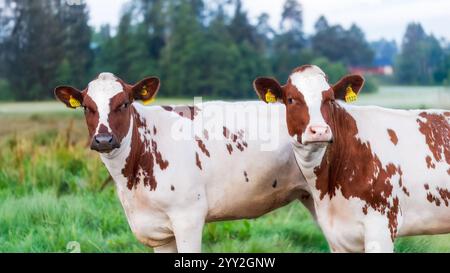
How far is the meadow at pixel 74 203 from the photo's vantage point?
6723mm

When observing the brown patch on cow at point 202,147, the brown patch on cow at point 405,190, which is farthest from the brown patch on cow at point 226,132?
the brown patch on cow at point 405,190

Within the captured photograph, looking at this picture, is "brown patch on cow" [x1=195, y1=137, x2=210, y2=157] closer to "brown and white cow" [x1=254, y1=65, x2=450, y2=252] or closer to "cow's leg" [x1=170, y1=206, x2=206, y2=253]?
"cow's leg" [x1=170, y1=206, x2=206, y2=253]

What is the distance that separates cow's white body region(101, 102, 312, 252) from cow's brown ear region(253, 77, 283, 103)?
1.69 ft

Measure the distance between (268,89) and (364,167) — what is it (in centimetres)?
73

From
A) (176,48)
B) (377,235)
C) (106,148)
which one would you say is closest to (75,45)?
(176,48)

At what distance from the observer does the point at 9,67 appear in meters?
9.05

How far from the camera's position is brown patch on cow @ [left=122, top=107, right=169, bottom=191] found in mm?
4754

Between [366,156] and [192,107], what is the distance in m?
1.26

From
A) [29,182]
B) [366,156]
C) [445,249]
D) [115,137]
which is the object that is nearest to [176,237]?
[115,137]

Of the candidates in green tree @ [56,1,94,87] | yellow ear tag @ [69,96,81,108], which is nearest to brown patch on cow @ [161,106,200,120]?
yellow ear tag @ [69,96,81,108]

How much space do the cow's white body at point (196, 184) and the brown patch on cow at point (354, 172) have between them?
52 cm

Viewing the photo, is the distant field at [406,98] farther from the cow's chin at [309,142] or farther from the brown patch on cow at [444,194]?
the cow's chin at [309,142]

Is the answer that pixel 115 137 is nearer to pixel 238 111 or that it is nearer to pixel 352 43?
pixel 238 111

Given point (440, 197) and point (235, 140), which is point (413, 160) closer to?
point (440, 197)
